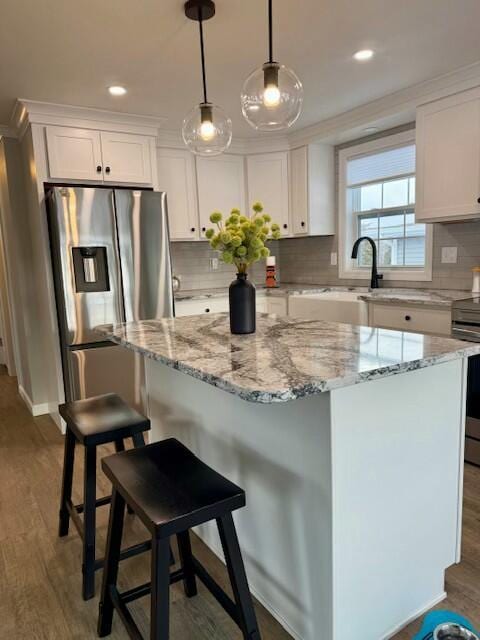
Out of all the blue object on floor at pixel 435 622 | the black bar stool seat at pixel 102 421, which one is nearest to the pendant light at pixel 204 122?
the black bar stool seat at pixel 102 421

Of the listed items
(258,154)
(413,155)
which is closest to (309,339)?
(413,155)

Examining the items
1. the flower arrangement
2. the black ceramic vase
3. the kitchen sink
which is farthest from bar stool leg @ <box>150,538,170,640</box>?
the kitchen sink

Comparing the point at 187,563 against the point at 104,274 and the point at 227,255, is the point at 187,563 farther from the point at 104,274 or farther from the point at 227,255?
the point at 104,274

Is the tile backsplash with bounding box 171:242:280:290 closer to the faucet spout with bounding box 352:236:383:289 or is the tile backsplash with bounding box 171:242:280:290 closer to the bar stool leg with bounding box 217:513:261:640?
the faucet spout with bounding box 352:236:383:289

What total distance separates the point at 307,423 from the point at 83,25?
2148 mm

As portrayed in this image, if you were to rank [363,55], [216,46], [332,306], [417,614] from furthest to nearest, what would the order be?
[332,306]
[363,55]
[216,46]
[417,614]

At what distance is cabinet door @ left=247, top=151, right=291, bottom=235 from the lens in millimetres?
4352

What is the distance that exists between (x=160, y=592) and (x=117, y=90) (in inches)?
116

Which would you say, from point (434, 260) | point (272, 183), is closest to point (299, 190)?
point (272, 183)

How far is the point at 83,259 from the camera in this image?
316 cm

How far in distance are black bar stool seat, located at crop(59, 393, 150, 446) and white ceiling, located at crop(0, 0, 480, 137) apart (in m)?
1.79

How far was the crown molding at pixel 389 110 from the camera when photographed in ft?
9.41

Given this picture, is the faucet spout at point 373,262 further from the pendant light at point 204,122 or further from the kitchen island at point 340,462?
the kitchen island at point 340,462

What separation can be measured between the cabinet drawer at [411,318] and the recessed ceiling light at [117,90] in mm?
2312
